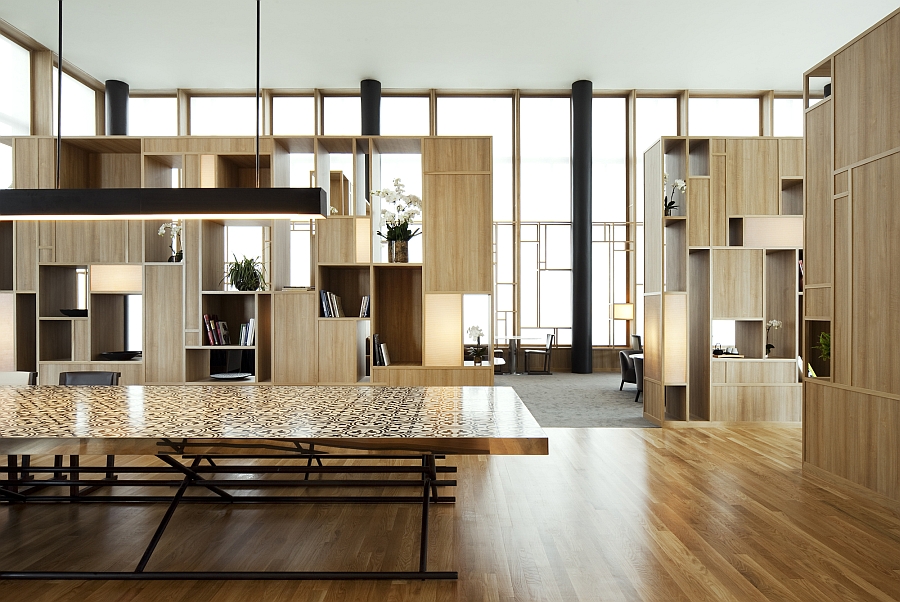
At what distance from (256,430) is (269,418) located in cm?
30

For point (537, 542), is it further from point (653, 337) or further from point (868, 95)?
point (653, 337)

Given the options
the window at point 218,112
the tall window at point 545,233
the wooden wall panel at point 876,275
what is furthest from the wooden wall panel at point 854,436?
the window at point 218,112

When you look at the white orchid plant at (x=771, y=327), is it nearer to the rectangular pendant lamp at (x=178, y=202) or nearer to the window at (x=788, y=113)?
the rectangular pendant lamp at (x=178, y=202)

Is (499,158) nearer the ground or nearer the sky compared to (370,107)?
nearer the ground

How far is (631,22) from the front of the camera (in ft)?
27.9

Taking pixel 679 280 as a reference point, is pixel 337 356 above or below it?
below

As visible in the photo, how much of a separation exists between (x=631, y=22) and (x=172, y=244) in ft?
21.4

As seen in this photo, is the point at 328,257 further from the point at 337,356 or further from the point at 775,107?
the point at 775,107

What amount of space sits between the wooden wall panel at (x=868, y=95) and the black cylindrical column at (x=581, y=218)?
6997 millimetres

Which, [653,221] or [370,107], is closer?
[653,221]

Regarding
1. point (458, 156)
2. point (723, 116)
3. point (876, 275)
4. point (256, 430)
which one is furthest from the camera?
point (723, 116)

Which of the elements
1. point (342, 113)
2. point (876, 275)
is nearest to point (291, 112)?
point (342, 113)

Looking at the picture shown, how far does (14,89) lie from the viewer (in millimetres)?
8453

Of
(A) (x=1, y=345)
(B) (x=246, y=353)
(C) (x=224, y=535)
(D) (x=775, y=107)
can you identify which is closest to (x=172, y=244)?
(B) (x=246, y=353)
